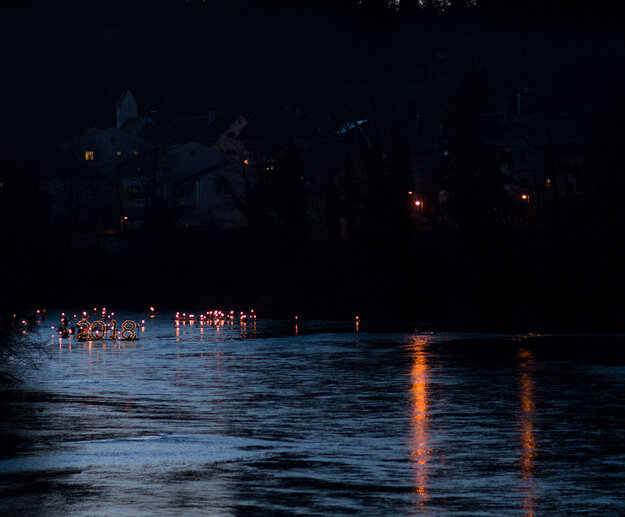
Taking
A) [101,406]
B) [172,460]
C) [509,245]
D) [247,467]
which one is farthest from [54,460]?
[509,245]

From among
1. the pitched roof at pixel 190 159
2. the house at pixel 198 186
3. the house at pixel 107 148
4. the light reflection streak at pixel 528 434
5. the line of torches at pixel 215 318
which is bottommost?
the light reflection streak at pixel 528 434

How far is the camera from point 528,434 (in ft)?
72.1

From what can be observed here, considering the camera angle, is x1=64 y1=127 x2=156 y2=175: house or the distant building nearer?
x1=64 y1=127 x2=156 y2=175: house

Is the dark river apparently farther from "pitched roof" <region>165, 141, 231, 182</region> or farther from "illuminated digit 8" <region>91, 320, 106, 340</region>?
"pitched roof" <region>165, 141, 231, 182</region>

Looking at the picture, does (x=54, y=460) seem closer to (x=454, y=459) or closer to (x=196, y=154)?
(x=454, y=459)

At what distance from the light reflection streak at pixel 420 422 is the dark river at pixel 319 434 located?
0.06m

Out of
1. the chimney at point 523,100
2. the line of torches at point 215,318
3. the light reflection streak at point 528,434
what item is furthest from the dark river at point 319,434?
the chimney at point 523,100

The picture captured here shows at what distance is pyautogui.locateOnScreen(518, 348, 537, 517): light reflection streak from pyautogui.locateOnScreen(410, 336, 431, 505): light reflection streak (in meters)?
1.45

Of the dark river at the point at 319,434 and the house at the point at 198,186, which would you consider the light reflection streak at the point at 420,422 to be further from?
the house at the point at 198,186

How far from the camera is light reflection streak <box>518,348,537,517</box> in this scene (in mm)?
15867

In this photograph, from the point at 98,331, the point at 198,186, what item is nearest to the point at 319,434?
the point at 98,331

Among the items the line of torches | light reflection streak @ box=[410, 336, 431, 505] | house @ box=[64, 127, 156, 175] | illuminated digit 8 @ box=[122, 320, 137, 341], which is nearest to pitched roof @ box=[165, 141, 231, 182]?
house @ box=[64, 127, 156, 175]

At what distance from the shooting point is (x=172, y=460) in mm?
19016

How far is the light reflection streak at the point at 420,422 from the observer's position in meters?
17.2
